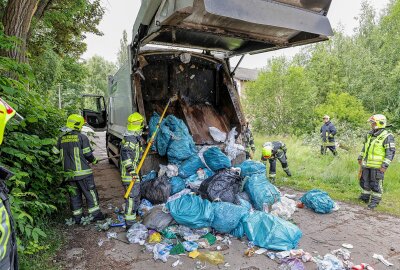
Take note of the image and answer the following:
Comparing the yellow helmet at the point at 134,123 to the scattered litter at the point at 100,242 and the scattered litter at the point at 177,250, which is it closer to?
the scattered litter at the point at 100,242

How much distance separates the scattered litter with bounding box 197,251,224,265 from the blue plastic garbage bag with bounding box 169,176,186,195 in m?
1.31

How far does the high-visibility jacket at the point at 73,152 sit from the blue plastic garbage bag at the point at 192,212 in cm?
138

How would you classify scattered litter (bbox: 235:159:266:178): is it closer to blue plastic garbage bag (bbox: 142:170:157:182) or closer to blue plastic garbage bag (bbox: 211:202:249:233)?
blue plastic garbage bag (bbox: 211:202:249:233)

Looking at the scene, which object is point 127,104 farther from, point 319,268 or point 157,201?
point 319,268

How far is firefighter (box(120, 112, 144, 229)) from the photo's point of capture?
12.2 feet

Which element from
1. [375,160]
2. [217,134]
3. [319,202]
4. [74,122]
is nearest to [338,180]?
[375,160]

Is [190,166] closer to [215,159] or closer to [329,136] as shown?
[215,159]

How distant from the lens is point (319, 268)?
2.78m

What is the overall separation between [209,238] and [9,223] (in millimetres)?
2493

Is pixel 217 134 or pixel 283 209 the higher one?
pixel 217 134

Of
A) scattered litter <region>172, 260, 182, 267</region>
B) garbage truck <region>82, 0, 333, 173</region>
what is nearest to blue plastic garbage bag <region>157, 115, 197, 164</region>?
garbage truck <region>82, 0, 333, 173</region>

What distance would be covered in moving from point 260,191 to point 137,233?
69.3 inches

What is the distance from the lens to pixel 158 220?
11.6 ft

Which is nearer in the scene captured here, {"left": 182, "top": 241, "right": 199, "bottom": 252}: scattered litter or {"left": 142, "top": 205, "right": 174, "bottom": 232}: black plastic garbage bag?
{"left": 182, "top": 241, "right": 199, "bottom": 252}: scattered litter
